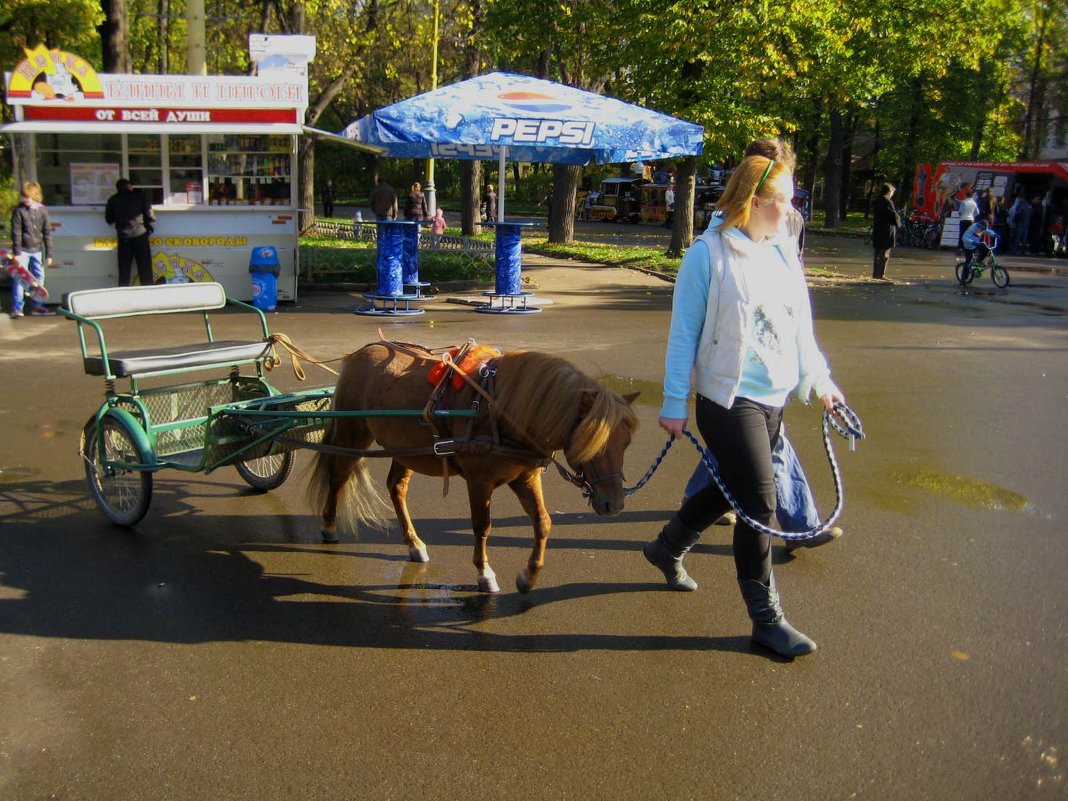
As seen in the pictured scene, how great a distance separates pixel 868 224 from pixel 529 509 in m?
39.6

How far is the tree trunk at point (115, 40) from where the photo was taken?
1809 centimetres

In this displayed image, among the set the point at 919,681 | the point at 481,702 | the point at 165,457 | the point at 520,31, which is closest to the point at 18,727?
the point at 481,702

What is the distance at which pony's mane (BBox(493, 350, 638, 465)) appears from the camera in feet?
13.0

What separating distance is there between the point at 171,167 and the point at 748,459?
13.3 m

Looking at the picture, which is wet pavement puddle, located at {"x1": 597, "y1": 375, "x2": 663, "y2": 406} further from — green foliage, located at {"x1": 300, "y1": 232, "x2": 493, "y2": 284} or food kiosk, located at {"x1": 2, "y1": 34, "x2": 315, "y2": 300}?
green foliage, located at {"x1": 300, "y1": 232, "x2": 493, "y2": 284}

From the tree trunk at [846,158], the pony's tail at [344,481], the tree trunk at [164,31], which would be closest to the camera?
the pony's tail at [344,481]

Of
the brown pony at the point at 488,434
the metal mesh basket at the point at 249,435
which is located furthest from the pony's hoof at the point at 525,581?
the metal mesh basket at the point at 249,435

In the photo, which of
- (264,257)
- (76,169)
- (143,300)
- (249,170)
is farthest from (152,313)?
(76,169)

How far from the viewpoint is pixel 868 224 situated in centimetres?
4084

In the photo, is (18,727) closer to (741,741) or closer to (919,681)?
(741,741)

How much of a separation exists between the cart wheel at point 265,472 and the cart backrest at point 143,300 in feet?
3.46

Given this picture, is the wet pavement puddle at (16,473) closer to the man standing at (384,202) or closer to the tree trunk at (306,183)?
the man standing at (384,202)

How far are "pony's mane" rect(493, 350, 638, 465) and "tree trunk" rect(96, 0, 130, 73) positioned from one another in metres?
16.7

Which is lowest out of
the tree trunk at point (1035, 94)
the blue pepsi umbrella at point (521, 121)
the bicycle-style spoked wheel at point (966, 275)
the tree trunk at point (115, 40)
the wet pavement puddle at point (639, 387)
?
the wet pavement puddle at point (639, 387)
